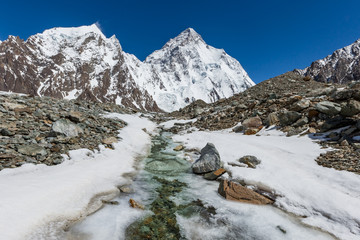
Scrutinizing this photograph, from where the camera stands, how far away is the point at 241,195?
21.6ft

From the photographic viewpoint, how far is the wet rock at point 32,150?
25.2 ft

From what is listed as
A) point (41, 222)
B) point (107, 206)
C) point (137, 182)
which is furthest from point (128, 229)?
point (137, 182)

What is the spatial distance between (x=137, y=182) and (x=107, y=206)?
94.0 inches

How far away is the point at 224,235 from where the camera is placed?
15.9 ft

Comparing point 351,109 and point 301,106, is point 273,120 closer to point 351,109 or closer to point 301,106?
point 301,106

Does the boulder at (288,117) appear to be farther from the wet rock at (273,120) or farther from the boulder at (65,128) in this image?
the boulder at (65,128)

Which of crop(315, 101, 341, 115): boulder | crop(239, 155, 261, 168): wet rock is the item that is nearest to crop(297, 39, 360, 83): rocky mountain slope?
crop(315, 101, 341, 115): boulder

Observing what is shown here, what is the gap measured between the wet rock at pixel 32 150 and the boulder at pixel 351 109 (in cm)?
1673

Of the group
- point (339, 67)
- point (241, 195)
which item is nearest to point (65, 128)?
point (241, 195)

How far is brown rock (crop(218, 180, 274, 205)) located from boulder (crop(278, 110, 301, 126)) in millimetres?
10299

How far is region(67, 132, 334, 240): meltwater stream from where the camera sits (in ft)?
15.6

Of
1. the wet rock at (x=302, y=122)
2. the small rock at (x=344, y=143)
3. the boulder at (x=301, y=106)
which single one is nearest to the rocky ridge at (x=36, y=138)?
the small rock at (x=344, y=143)

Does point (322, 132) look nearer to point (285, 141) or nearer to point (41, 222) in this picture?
point (285, 141)

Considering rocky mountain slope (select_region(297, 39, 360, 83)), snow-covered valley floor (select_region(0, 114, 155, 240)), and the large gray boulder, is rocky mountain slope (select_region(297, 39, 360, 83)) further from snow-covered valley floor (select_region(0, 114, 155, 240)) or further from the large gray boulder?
snow-covered valley floor (select_region(0, 114, 155, 240))
